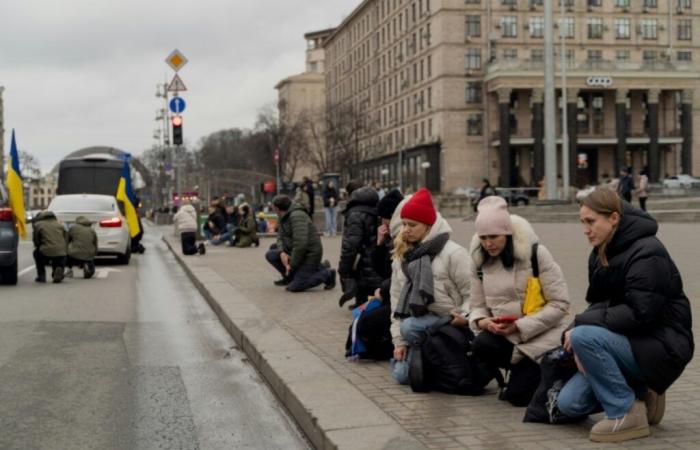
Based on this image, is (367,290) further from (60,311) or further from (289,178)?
(289,178)

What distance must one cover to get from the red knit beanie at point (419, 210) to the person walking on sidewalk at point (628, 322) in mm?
1827

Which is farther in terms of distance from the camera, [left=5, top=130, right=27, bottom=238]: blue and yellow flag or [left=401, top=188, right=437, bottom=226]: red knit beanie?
[left=5, top=130, right=27, bottom=238]: blue and yellow flag

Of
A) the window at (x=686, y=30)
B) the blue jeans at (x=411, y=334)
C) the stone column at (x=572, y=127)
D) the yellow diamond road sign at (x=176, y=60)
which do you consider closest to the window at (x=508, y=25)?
the stone column at (x=572, y=127)

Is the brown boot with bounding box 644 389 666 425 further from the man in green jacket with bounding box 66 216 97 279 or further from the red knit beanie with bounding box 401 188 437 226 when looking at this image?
the man in green jacket with bounding box 66 216 97 279

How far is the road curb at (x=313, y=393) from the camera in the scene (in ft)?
17.8

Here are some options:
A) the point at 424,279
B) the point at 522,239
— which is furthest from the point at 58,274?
the point at 522,239

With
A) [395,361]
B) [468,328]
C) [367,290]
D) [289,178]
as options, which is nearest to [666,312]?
[468,328]

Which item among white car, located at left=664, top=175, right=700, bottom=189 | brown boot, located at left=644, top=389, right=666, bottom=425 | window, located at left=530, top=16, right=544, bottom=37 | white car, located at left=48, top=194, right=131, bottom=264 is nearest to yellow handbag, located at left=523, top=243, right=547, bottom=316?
brown boot, located at left=644, top=389, right=666, bottom=425

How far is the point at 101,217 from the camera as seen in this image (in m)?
22.9

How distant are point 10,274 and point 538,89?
71.9 m

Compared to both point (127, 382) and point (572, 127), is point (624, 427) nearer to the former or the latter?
point (127, 382)

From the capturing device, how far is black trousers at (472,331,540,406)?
6242 millimetres

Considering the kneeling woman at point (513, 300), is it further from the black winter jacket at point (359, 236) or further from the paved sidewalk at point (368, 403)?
the black winter jacket at point (359, 236)

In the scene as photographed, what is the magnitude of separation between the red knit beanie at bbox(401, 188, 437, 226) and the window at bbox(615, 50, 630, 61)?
8940 centimetres
